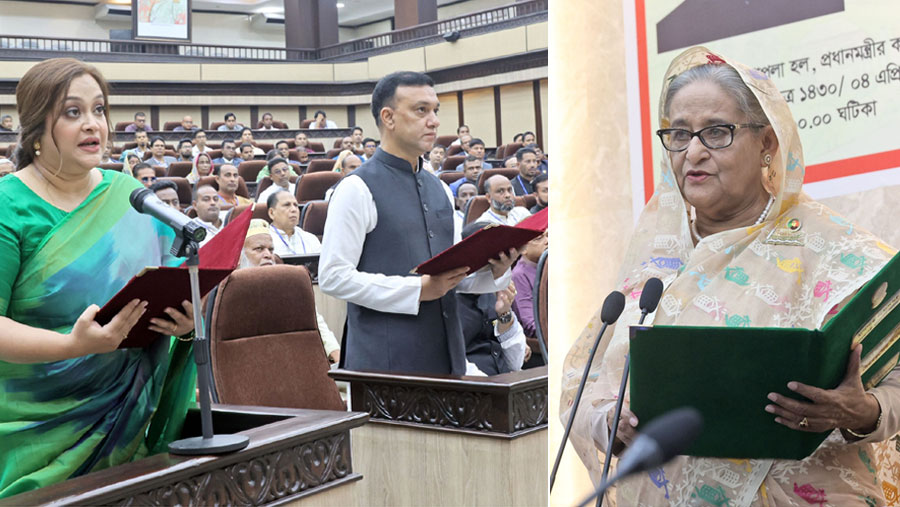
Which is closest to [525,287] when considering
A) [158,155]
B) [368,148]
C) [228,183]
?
[228,183]

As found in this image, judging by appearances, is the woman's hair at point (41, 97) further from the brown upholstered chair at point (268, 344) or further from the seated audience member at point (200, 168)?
the seated audience member at point (200, 168)

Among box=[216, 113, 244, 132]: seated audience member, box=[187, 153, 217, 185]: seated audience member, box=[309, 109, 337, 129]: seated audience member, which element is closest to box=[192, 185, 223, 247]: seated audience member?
box=[187, 153, 217, 185]: seated audience member

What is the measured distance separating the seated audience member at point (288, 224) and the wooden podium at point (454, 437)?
3.01 metres

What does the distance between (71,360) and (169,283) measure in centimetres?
31

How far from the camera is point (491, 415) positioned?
2.43m

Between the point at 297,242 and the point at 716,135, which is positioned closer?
the point at 716,135

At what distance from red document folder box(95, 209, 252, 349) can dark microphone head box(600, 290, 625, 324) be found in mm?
771

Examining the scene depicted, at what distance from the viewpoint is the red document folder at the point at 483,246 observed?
7.17 ft

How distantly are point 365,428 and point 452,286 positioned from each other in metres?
0.53

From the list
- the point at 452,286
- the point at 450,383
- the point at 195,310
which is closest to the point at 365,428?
the point at 450,383

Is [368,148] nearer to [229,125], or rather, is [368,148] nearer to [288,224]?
[229,125]

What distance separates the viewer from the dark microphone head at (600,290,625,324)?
1.18 metres

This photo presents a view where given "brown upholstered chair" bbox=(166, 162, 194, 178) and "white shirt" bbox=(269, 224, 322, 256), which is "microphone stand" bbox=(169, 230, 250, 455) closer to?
"white shirt" bbox=(269, 224, 322, 256)

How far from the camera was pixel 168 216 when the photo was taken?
1.56 m
